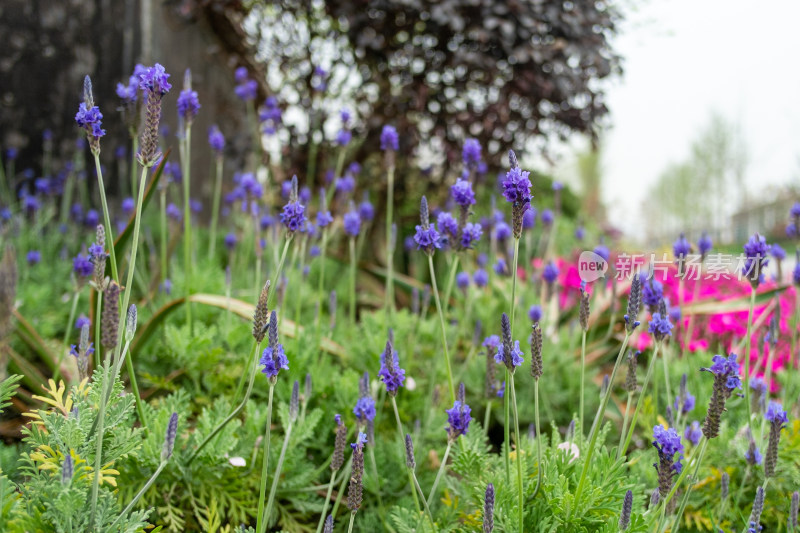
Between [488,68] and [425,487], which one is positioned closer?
[425,487]

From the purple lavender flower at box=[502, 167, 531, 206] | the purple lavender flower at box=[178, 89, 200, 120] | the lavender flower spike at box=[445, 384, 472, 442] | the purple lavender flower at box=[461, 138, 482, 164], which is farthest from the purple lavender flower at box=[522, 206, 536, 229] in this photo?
the purple lavender flower at box=[178, 89, 200, 120]

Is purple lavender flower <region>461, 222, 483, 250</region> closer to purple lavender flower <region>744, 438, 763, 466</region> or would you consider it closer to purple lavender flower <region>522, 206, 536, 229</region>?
purple lavender flower <region>522, 206, 536, 229</region>

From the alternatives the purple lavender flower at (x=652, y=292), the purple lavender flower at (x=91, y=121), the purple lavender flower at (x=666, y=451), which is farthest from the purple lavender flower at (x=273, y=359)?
the purple lavender flower at (x=652, y=292)

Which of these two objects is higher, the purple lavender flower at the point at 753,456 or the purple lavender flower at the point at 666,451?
the purple lavender flower at the point at 666,451

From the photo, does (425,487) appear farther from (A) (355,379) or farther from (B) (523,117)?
(B) (523,117)

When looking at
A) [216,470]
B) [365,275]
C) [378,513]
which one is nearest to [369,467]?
[378,513]

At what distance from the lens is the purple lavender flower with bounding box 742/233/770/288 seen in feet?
5.20

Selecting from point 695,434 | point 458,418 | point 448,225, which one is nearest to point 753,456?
point 695,434

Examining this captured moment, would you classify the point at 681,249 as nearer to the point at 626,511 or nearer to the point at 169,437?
the point at 626,511

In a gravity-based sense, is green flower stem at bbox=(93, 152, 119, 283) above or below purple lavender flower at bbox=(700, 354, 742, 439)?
above

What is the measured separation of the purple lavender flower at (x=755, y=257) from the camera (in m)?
1.59

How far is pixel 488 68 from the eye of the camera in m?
3.90

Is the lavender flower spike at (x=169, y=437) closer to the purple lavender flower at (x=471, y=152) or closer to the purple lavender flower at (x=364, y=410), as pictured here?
the purple lavender flower at (x=364, y=410)

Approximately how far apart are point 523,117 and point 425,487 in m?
3.15
